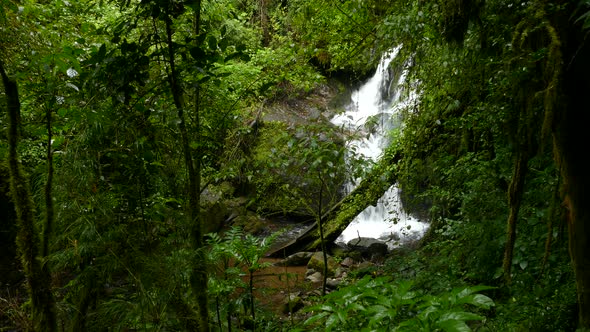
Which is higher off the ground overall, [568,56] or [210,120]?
[210,120]

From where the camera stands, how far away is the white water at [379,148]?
9.56 meters

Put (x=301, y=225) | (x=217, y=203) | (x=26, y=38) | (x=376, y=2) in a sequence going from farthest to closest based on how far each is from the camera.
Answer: (x=301, y=225) → (x=217, y=203) → (x=376, y=2) → (x=26, y=38)

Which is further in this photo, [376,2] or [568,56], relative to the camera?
[376,2]

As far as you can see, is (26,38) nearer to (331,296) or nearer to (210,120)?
(210,120)

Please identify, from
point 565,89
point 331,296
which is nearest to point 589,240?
point 565,89

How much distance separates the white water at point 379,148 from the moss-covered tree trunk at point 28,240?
5.57 metres

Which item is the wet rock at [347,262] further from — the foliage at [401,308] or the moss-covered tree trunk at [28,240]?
the moss-covered tree trunk at [28,240]

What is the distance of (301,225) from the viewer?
11.9m

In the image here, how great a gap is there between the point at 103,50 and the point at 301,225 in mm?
10124

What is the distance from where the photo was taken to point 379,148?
12430 millimetres

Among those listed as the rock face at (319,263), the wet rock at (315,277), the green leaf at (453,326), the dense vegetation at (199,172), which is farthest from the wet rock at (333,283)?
the green leaf at (453,326)

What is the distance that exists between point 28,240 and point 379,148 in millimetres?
10988

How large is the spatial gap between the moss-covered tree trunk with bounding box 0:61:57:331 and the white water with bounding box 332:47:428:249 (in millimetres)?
5566

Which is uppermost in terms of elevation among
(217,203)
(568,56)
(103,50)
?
(217,203)
